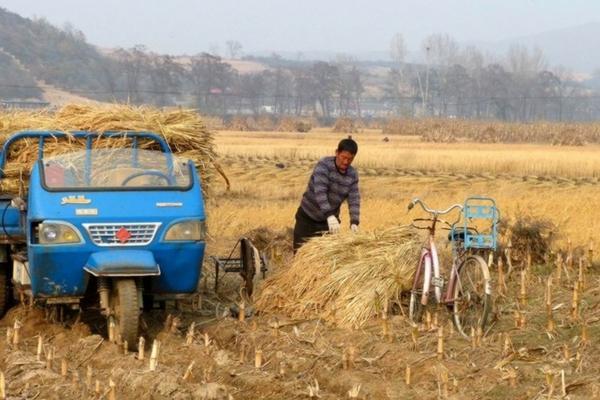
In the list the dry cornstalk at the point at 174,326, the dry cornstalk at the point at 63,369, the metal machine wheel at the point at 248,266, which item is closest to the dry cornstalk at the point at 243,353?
the dry cornstalk at the point at 174,326

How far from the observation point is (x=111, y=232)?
30.8ft

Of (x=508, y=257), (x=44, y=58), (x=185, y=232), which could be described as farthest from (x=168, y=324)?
(x=44, y=58)

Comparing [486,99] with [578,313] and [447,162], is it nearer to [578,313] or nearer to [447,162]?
[447,162]

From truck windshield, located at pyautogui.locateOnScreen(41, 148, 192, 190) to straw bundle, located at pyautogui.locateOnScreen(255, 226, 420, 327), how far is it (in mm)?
1611

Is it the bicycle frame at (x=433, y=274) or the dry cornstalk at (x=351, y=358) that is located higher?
the bicycle frame at (x=433, y=274)

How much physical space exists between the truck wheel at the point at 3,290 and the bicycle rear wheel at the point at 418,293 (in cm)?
384

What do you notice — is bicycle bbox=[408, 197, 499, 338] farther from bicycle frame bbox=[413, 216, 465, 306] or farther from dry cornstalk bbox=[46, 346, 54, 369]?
dry cornstalk bbox=[46, 346, 54, 369]

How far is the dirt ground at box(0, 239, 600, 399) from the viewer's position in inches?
293

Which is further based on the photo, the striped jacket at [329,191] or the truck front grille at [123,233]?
the striped jacket at [329,191]

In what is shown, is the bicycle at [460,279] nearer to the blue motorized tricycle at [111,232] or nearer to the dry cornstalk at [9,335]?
the blue motorized tricycle at [111,232]

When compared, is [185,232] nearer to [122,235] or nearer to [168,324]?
[122,235]

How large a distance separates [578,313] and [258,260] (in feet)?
10.6

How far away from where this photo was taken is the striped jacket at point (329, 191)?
11.3m

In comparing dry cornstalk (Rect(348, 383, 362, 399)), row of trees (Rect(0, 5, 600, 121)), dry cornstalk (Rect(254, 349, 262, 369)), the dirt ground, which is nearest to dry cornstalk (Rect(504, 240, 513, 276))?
the dirt ground
